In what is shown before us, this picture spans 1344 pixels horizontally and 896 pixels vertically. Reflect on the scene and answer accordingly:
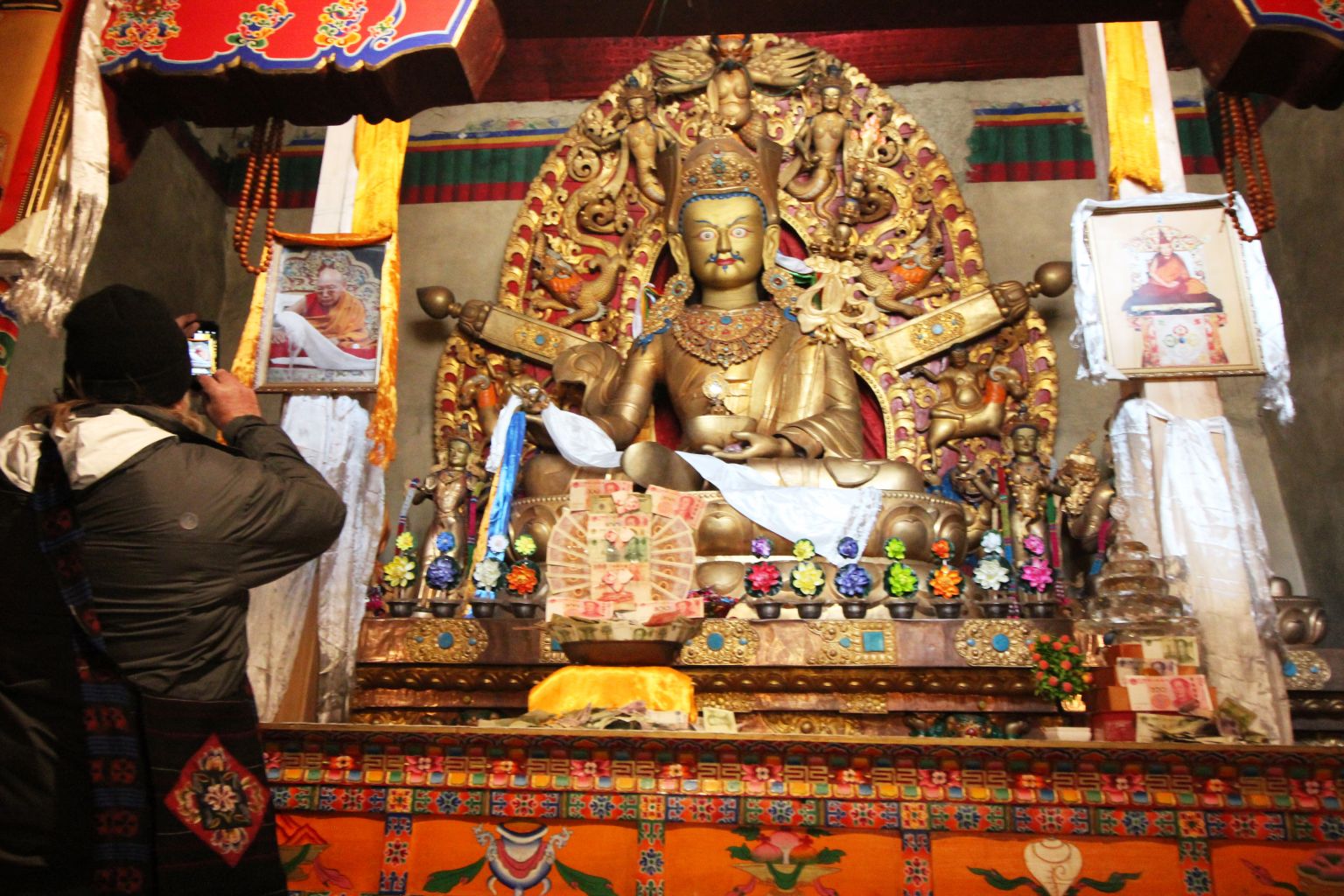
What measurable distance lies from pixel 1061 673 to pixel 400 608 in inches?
89.8

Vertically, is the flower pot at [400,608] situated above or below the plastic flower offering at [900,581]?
below

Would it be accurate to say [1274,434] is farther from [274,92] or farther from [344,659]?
[274,92]

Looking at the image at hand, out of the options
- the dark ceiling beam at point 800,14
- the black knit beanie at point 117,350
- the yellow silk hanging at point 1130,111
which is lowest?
the black knit beanie at point 117,350

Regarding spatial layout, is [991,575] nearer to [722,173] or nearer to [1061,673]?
[1061,673]

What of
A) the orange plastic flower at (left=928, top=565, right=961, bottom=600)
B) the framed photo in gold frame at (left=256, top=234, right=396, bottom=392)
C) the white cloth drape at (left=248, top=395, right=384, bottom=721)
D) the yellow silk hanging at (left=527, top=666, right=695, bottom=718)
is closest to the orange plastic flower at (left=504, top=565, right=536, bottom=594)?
the white cloth drape at (left=248, top=395, right=384, bottom=721)

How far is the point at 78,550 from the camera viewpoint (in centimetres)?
172

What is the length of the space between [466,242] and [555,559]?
13.2 feet

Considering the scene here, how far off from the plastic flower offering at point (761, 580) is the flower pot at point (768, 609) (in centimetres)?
6

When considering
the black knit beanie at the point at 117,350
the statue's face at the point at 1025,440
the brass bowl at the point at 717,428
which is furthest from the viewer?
the brass bowl at the point at 717,428

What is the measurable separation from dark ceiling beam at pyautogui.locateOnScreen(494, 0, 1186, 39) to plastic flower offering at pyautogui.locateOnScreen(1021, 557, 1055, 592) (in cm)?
182

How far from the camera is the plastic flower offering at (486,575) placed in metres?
4.27

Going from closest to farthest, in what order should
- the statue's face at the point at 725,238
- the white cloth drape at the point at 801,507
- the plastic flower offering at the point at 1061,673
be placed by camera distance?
the plastic flower offering at the point at 1061,673
the white cloth drape at the point at 801,507
the statue's face at the point at 725,238

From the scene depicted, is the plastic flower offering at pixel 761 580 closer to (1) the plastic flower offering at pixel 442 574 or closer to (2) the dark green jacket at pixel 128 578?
(1) the plastic flower offering at pixel 442 574

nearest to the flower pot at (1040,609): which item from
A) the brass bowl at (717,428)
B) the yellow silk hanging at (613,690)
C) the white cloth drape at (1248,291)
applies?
the white cloth drape at (1248,291)
